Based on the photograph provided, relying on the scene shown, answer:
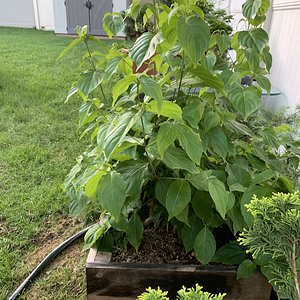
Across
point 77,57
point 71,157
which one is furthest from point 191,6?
point 77,57

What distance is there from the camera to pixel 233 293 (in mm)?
1116

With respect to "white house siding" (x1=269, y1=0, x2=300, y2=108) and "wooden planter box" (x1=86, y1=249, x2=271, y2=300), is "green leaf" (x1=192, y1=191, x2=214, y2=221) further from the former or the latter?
"white house siding" (x1=269, y1=0, x2=300, y2=108)

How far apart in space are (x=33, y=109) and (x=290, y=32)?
2521 mm

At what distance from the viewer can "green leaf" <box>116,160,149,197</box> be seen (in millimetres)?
1005

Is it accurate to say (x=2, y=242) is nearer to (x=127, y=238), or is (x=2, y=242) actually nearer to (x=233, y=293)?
(x=127, y=238)

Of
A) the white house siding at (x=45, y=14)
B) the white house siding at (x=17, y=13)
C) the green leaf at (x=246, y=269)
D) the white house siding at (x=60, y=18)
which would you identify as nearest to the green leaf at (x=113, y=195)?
the green leaf at (x=246, y=269)

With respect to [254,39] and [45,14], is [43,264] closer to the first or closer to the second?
[254,39]

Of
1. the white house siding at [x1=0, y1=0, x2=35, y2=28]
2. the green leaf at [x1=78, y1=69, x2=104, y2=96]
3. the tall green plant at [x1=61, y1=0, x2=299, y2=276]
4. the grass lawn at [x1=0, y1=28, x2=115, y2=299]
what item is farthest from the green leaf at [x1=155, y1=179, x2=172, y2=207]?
the white house siding at [x1=0, y1=0, x2=35, y2=28]

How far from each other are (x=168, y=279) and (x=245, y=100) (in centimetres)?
60

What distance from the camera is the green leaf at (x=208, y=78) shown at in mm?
952

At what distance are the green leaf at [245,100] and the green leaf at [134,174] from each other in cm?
32

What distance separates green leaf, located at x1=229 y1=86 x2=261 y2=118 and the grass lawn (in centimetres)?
96

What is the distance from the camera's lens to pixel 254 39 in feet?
3.10

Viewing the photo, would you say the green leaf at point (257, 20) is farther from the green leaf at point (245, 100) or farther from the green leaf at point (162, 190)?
the green leaf at point (162, 190)
